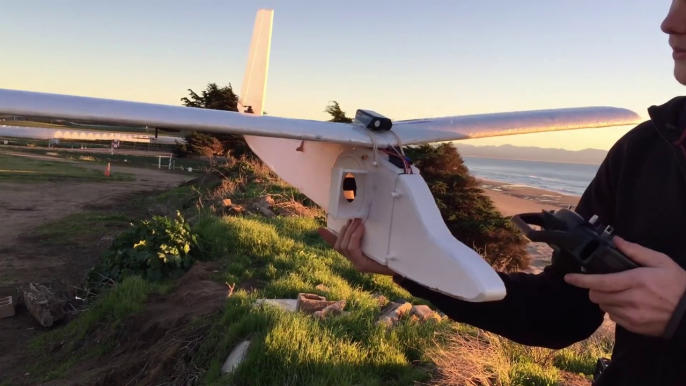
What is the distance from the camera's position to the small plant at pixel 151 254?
267 inches

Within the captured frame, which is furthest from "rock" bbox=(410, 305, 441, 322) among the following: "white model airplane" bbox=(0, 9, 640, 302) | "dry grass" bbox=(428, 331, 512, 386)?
"white model airplane" bbox=(0, 9, 640, 302)

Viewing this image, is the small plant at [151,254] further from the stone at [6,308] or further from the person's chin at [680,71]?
the person's chin at [680,71]

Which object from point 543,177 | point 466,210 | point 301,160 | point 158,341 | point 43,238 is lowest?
point 43,238

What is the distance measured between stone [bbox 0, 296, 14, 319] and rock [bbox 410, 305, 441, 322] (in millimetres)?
5820

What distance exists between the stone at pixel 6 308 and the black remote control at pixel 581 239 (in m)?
7.73

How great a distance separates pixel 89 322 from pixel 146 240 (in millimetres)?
1494

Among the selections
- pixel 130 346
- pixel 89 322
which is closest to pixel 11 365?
pixel 89 322

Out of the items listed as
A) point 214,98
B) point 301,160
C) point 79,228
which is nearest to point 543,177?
point 214,98

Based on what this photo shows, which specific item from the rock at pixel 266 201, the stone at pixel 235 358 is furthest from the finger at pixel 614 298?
the rock at pixel 266 201

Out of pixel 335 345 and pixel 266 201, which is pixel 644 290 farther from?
pixel 266 201

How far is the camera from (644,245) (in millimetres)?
1338

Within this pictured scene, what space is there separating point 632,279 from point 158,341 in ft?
15.7

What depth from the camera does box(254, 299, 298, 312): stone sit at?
4.60 metres

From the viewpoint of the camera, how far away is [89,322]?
5867 millimetres
